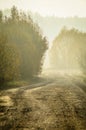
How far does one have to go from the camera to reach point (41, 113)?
44.1 feet

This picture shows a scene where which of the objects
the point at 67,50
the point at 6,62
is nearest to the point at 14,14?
the point at 6,62

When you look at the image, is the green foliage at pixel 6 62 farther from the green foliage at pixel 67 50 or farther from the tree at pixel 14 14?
the green foliage at pixel 67 50

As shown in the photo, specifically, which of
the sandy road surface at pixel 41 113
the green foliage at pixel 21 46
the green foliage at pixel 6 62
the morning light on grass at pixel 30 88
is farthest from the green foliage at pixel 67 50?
the sandy road surface at pixel 41 113

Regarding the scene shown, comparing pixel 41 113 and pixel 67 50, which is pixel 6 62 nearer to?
pixel 41 113

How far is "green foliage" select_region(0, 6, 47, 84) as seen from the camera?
84.5ft

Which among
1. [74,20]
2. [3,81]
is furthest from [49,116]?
[74,20]

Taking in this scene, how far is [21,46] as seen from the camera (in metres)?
34.9

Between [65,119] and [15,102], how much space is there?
4273mm

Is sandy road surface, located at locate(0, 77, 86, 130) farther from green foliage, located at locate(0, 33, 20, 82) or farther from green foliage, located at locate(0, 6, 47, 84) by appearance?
green foliage, located at locate(0, 6, 47, 84)

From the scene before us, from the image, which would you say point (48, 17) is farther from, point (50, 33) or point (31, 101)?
point (31, 101)

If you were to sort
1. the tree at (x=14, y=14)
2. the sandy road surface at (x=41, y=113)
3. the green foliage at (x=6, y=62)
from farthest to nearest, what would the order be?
the tree at (x=14, y=14)
the green foliage at (x=6, y=62)
the sandy road surface at (x=41, y=113)

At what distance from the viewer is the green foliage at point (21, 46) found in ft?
84.5

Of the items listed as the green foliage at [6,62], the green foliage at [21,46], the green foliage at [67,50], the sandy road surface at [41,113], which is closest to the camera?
the sandy road surface at [41,113]

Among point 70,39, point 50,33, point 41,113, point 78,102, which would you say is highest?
point 41,113
